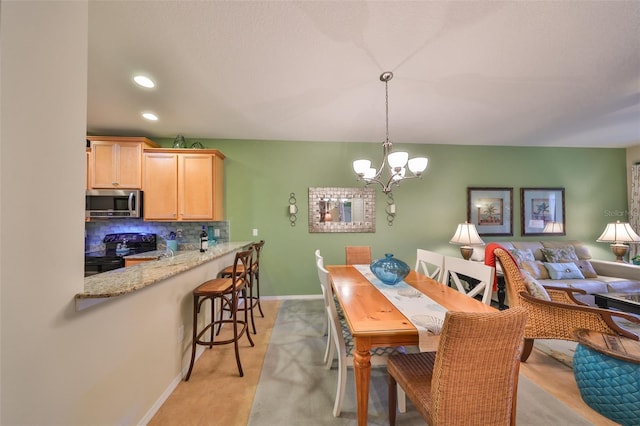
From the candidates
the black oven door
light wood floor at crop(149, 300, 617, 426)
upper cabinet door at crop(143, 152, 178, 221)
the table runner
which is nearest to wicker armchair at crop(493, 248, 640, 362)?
light wood floor at crop(149, 300, 617, 426)

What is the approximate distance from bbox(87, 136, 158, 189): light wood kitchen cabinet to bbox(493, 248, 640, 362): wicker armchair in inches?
170

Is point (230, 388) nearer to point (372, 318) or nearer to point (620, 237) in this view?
point (372, 318)

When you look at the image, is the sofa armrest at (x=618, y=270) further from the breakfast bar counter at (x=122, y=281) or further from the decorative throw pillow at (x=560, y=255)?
the breakfast bar counter at (x=122, y=281)

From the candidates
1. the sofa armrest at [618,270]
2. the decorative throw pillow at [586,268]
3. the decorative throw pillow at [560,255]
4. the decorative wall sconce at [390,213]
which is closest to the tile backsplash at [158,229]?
the decorative wall sconce at [390,213]

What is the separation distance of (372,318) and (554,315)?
5.57 feet

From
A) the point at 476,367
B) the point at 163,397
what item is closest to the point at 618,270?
the point at 476,367

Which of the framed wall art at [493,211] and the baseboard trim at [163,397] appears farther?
the framed wall art at [493,211]

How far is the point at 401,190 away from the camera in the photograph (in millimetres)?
3879

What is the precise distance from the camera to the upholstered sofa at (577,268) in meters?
2.88

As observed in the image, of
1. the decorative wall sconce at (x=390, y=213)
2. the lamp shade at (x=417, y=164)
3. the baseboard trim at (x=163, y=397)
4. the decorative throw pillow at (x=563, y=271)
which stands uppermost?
the lamp shade at (x=417, y=164)

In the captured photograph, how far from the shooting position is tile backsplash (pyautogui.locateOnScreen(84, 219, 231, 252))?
336 centimetres

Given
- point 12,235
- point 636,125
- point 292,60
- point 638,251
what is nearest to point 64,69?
point 12,235

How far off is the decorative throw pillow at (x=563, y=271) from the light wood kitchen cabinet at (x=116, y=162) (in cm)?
572

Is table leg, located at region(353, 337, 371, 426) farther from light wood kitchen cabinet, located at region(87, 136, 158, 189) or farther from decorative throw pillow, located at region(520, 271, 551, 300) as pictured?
light wood kitchen cabinet, located at region(87, 136, 158, 189)
